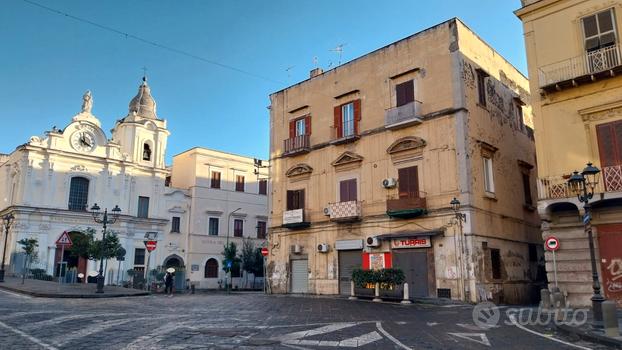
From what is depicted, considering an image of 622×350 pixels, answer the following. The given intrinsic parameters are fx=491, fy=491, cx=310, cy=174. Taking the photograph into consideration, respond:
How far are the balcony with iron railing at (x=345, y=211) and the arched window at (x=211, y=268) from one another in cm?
2367

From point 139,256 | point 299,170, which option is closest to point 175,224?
point 139,256

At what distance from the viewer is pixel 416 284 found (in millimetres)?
21062

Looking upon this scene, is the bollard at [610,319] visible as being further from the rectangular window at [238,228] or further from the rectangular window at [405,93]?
the rectangular window at [238,228]

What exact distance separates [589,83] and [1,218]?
136 feet

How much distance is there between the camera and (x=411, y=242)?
2134cm

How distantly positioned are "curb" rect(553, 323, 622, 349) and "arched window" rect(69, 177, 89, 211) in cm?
3751

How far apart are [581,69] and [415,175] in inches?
308

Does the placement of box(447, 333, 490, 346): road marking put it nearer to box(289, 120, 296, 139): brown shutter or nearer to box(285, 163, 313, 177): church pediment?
box(285, 163, 313, 177): church pediment

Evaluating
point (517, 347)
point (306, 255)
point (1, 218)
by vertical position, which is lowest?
point (517, 347)

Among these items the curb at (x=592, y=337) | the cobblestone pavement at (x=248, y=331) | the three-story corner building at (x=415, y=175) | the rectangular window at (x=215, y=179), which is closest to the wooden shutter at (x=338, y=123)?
the three-story corner building at (x=415, y=175)

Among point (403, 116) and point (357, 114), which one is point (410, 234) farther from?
point (357, 114)

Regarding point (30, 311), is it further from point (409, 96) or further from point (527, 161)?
point (527, 161)

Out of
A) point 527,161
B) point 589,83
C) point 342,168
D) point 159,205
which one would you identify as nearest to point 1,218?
point 159,205

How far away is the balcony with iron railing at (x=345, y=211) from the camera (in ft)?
77.0
